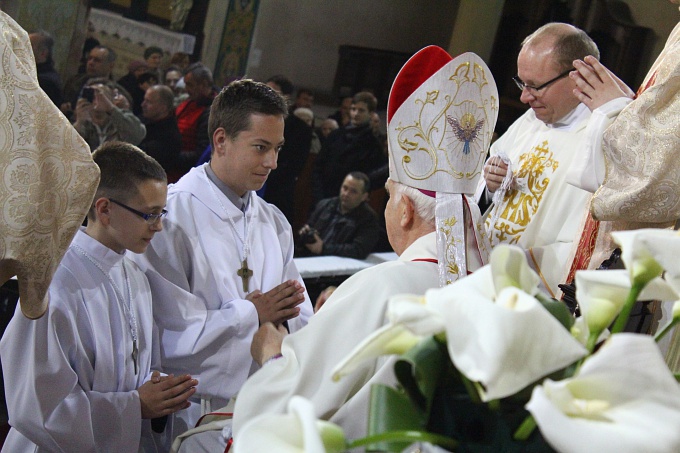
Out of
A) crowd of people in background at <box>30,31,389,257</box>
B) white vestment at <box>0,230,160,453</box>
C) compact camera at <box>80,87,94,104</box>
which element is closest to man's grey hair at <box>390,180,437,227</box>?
white vestment at <box>0,230,160,453</box>

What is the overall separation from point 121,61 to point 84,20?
0.48m

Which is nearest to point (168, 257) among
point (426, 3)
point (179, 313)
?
point (179, 313)

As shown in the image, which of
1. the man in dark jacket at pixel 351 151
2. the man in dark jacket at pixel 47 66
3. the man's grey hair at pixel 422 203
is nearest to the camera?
the man's grey hair at pixel 422 203

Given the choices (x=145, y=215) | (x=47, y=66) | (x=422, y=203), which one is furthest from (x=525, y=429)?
(x=47, y=66)

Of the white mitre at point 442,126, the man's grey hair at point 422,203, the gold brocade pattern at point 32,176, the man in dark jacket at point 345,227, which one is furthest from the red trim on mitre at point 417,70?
the man in dark jacket at point 345,227

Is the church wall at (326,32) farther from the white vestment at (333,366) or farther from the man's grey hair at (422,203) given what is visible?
the white vestment at (333,366)

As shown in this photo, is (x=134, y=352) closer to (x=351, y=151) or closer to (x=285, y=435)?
(x=285, y=435)

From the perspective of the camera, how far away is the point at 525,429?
982mm

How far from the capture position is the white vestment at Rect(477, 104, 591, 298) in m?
3.39

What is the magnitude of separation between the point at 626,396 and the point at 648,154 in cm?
199

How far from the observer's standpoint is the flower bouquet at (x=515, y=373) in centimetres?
86

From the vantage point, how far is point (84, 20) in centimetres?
754

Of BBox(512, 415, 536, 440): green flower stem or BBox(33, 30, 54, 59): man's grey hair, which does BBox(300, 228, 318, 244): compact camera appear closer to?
BBox(33, 30, 54, 59): man's grey hair

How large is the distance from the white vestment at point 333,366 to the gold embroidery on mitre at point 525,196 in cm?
138
